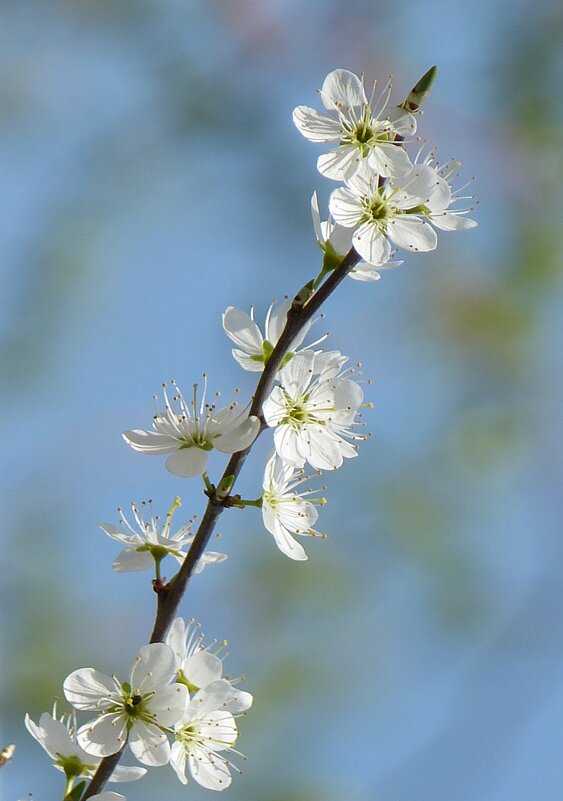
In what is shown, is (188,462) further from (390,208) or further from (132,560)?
(390,208)

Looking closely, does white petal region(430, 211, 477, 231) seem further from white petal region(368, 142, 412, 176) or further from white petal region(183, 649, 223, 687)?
white petal region(183, 649, 223, 687)

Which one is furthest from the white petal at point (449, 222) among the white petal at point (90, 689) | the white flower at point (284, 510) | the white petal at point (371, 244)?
the white petal at point (90, 689)

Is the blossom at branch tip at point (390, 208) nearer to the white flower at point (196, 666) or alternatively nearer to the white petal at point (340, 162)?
the white petal at point (340, 162)

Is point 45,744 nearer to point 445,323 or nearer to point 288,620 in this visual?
point 288,620

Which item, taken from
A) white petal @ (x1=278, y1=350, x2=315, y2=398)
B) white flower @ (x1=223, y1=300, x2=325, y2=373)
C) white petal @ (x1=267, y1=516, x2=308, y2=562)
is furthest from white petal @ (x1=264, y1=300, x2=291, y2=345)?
white petal @ (x1=267, y1=516, x2=308, y2=562)

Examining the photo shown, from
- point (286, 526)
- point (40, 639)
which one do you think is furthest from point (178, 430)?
point (40, 639)
